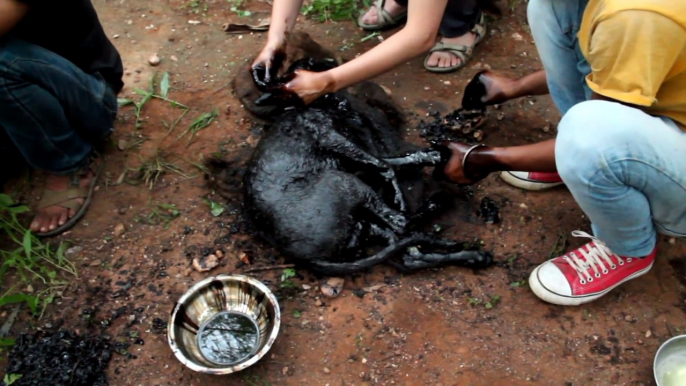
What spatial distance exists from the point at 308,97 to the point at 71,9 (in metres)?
1.19

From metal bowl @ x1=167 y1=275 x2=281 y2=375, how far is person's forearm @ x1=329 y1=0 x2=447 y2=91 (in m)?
1.06

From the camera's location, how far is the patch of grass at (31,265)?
2.45 m

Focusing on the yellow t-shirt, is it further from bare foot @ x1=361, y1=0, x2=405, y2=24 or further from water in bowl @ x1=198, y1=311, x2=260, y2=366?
bare foot @ x1=361, y1=0, x2=405, y2=24

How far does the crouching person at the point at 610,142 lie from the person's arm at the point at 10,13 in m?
1.93

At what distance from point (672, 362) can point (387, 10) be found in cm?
274

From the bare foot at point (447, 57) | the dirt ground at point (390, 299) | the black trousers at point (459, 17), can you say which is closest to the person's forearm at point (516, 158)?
the dirt ground at point (390, 299)

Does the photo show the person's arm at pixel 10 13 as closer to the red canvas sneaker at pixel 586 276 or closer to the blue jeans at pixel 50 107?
the blue jeans at pixel 50 107

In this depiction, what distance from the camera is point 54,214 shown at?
2.77 meters

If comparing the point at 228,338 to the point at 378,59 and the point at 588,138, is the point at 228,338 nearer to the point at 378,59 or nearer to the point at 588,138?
the point at 378,59

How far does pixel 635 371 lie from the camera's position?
2189 mm

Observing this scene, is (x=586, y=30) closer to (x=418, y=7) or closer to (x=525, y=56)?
(x=418, y=7)

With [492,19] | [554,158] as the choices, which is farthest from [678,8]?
[492,19]

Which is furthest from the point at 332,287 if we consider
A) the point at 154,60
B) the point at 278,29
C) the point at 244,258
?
the point at 154,60

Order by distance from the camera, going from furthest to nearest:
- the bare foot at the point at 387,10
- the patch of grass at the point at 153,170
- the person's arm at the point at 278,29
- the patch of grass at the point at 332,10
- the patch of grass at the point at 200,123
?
the patch of grass at the point at 332,10
the bare foot at the point at 387,10
the patch of grass at the point at 200,123
the patch of grass at the point at 153,170
the person's arm at the point at 278,29
